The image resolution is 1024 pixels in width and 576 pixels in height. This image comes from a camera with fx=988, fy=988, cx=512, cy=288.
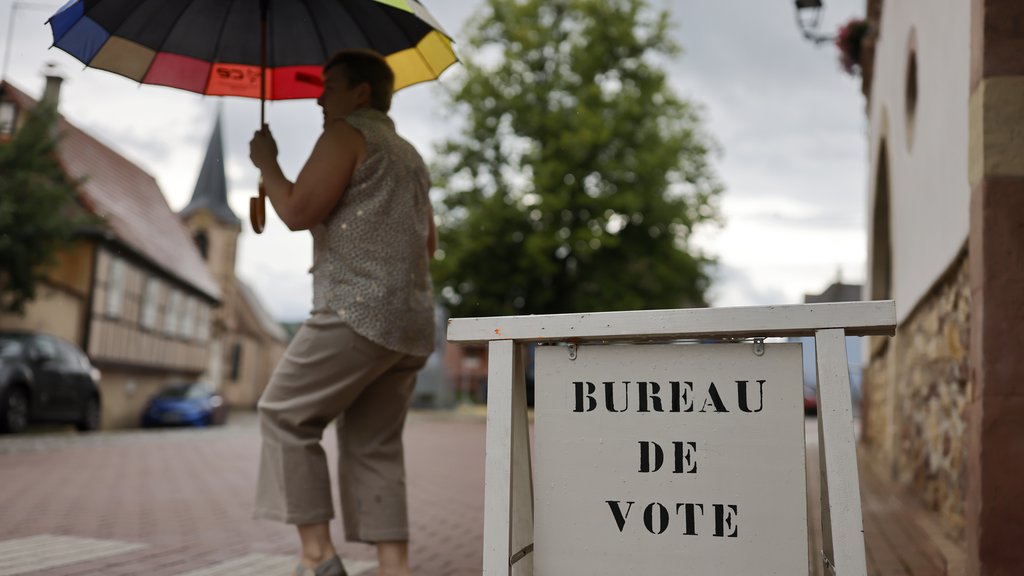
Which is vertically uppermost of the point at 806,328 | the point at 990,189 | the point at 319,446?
the point at 990,189

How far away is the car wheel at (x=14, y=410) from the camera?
1418 cm

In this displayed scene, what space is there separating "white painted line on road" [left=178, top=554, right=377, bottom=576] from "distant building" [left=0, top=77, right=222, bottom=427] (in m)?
15.8

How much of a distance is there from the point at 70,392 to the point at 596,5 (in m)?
18.0

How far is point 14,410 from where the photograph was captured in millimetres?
14547

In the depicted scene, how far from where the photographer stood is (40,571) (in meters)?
3.74

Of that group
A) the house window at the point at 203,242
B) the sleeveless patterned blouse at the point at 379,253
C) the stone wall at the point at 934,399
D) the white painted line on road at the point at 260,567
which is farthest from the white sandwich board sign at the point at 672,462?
the house window at the point at 203,242

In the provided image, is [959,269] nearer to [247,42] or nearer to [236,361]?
[247,42]

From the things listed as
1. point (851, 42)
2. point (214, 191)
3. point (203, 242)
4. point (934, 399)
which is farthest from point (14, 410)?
point (214, 191)

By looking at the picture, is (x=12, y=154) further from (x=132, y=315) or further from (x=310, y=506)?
(x=310, y=506)

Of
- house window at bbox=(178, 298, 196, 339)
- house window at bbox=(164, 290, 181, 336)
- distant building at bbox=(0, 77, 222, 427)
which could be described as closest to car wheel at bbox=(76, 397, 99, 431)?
distant building at bbox=(0, 77, 222, 427)

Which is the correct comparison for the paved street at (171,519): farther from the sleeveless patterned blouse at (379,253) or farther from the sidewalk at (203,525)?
the sleeveless patterned blouse at (379,253)

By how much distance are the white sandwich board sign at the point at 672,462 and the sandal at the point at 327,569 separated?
120 centimetres

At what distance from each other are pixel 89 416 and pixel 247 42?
15647mm

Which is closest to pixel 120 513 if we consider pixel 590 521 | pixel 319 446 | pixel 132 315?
pixel 319 446
